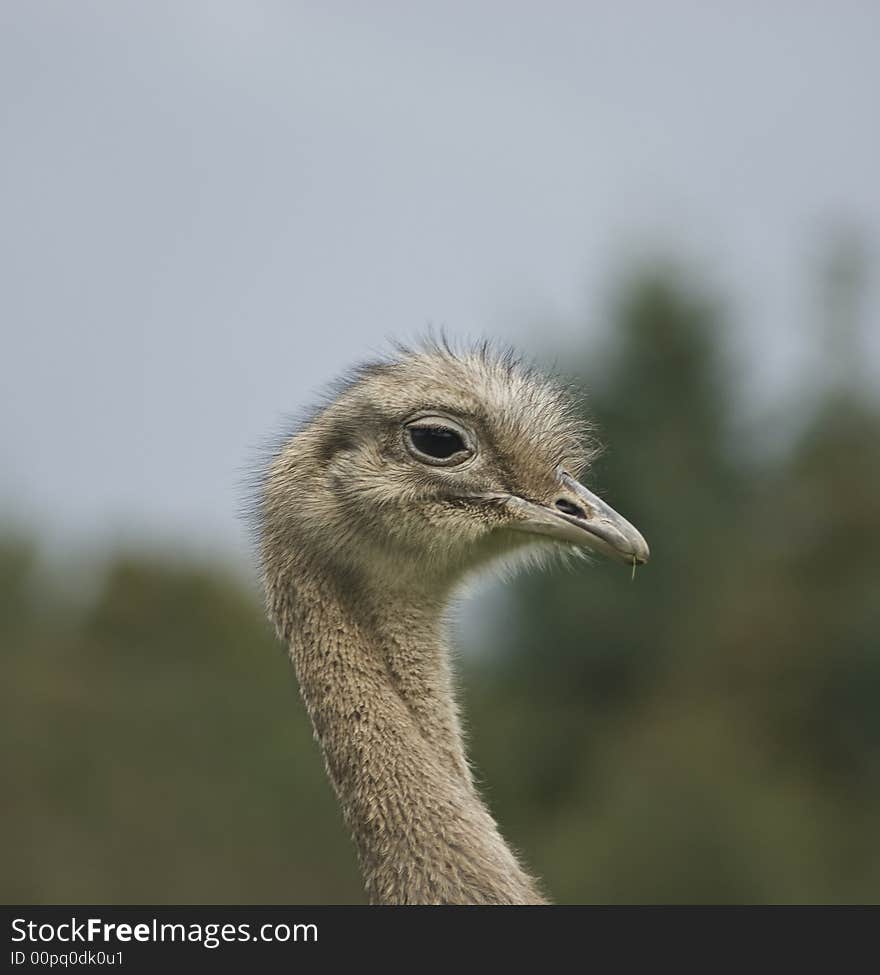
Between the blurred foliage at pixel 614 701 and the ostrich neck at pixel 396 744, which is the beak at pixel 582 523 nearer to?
the ostrich neck at pixel 396 744

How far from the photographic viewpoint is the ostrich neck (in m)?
4.87

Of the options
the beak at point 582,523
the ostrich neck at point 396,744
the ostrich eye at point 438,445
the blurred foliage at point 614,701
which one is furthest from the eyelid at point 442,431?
the blurred foliage at point 614,701

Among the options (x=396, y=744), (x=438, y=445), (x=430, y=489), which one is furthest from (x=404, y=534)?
(x=396, y=744)

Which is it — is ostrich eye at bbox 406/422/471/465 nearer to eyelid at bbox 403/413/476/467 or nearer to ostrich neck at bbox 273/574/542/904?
eyelid at bbox 403/413/476/467

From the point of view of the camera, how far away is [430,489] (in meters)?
5.41

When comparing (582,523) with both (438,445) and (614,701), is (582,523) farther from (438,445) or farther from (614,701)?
(614,701)

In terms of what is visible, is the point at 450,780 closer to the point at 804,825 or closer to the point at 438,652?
the point at 438,652

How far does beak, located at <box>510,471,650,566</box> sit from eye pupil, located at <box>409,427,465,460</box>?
8.8 inches

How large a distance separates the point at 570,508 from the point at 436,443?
43 cm

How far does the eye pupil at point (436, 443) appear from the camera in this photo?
5.42m

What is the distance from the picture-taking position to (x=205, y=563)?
4072cm

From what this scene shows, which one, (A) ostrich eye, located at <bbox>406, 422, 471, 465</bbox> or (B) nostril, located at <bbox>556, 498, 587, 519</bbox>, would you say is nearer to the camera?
(B) nostril, located at <bbox>556, 498, 587, 519</bbox>

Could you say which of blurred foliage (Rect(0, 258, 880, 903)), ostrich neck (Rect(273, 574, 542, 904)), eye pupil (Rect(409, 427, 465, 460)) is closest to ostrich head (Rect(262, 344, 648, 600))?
eye pupil (Rect(409, 427, 465, 460))

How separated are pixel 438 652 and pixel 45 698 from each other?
62.2 feet
